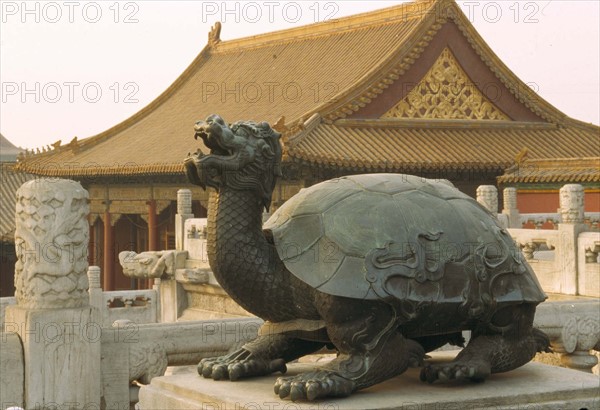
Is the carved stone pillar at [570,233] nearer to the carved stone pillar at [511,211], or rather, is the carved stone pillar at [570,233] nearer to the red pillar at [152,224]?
the carved stone pillar at [511,211]

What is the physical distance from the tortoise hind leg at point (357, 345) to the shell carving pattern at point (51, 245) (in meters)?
1.88

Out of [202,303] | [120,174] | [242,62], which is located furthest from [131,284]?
[202,303]

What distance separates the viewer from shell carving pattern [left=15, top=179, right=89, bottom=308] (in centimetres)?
606

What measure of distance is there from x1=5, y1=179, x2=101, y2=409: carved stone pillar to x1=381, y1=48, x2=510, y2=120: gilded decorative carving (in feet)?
45.7

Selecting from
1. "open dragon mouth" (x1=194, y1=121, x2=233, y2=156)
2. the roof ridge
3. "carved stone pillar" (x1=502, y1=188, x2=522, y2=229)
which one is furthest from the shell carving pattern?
the roof ridge

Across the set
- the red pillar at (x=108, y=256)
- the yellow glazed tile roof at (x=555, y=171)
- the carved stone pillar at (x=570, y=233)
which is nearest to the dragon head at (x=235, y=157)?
the carved stone pillar at (x=570, y=233)

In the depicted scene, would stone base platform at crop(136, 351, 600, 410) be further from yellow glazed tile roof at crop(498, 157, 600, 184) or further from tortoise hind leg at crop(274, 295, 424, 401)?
yellow glazed tile roof at crop(498, 157, 600, 184)

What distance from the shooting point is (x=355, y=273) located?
4633 mm

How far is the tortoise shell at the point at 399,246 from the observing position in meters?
4.65

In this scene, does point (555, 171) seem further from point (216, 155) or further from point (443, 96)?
point (216, 155)

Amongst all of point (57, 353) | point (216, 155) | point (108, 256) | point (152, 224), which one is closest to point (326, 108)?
point (152, 224)

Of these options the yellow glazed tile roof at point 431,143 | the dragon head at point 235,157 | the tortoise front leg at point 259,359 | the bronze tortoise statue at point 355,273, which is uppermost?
the yellow glazed tile roof at point 431,143

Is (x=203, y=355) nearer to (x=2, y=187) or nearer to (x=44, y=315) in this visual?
(x=44, y=315)

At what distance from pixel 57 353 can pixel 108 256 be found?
18134mm
